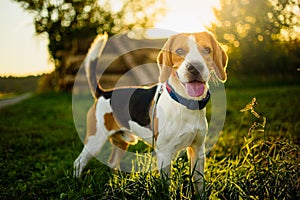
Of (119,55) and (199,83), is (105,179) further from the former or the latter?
(119,55)

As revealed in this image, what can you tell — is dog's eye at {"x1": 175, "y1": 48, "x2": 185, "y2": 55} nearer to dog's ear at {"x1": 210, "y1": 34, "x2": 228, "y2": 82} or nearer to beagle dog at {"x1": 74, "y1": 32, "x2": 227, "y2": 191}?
beagle dog at {"x1": 74, "y1": 32, "x2": 227, "y2": 191}

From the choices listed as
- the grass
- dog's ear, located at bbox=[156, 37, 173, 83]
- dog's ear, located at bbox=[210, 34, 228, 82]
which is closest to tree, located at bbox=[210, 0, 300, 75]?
the grass

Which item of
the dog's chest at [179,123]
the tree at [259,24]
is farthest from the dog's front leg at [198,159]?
the tree at [259,24]

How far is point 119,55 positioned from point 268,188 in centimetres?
1380

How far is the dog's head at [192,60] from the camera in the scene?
105 inches

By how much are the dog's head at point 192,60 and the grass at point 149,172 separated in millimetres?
587

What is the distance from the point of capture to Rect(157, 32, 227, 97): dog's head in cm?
267

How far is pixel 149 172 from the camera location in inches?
114

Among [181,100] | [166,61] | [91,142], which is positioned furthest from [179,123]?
[91,142]

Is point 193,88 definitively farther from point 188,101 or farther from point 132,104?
point 132,104

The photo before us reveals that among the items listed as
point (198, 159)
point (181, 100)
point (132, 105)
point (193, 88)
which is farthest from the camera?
point (132, 105)

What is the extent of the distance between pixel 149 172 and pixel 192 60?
3.33 feet

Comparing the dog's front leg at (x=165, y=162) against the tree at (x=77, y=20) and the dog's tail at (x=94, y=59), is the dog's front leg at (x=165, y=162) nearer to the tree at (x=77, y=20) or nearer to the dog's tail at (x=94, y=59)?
the dog's tail at (x=94, y=59)

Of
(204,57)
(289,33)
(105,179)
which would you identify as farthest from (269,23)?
(105,179)
